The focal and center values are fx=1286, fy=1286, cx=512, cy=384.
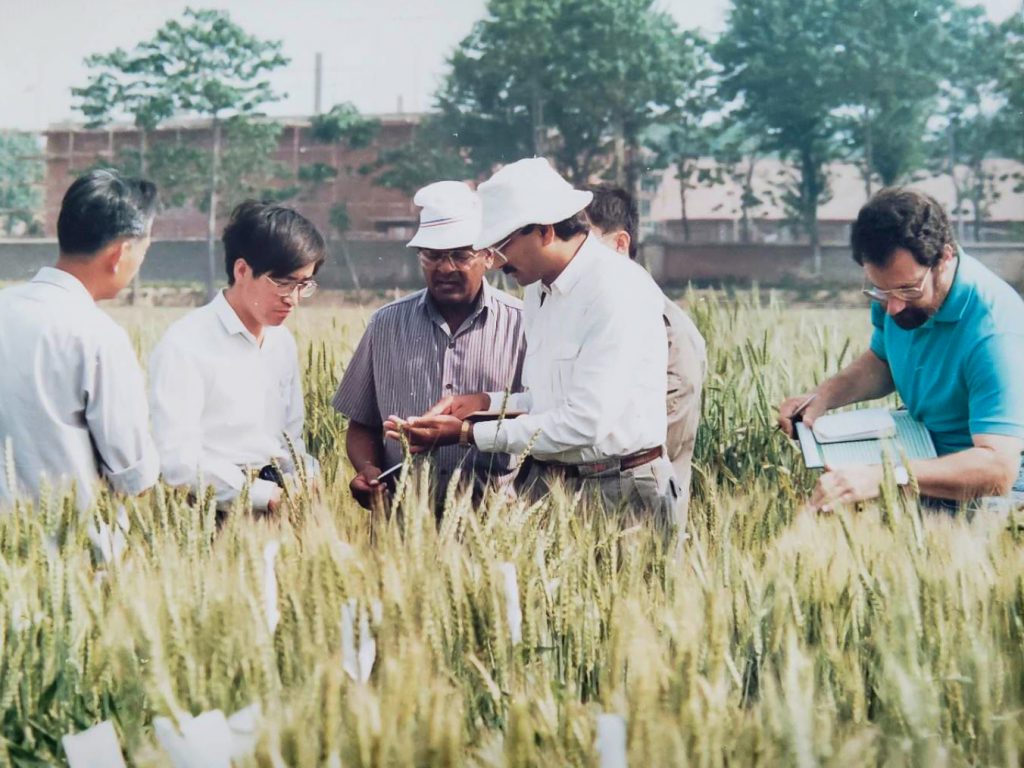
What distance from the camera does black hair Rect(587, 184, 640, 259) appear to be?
3723 mm

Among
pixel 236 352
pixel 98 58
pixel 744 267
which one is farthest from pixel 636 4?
pixel 236 352

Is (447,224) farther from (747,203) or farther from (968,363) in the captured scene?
(747,203)

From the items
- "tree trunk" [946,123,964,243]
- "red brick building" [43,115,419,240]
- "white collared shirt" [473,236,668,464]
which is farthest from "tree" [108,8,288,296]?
"white collared shirt" [473,236,668,464]

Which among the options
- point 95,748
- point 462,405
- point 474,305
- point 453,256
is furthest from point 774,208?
point 95,748

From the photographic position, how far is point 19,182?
41219mm

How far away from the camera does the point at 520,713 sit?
4.54 ft

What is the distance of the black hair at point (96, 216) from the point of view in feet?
8.85

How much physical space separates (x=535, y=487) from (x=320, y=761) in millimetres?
1788

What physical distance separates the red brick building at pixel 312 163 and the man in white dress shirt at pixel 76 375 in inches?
1256

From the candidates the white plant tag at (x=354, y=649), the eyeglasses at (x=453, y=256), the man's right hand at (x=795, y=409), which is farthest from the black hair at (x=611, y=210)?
the white plant tag at (x=354, y=649)

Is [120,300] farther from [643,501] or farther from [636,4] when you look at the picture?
[643,501]

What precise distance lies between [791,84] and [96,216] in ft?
101

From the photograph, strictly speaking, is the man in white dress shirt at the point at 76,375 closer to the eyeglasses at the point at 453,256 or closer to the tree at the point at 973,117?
the eyeglasses at the point at 453,256

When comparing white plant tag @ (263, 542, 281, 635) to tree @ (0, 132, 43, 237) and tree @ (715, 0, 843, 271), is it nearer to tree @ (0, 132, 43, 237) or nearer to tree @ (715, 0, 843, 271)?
tree @ (715, 0, 843, 271)
